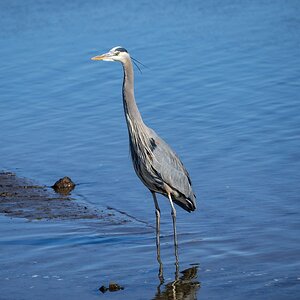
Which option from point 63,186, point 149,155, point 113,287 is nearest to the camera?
point 113,287

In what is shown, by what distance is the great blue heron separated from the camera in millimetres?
8359

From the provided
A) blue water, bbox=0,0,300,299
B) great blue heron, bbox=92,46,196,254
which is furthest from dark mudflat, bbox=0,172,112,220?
great blue heron, bbox=92,46,196,254

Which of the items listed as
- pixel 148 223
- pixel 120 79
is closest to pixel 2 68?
pixel 120 79

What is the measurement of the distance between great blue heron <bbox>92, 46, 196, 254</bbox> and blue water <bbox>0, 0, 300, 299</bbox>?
0.48 metres

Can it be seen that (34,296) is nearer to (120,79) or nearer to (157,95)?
(157,95)

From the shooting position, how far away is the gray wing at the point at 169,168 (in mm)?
8477

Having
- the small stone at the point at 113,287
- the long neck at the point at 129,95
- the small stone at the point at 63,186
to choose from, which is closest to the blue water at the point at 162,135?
the small stone at the point at 113,287

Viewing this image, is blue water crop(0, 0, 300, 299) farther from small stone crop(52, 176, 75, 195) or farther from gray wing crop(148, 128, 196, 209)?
gray wing crop(148, 128, 196, 209)

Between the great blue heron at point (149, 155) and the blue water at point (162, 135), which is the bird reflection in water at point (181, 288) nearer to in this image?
the blue water at point (162, 135)

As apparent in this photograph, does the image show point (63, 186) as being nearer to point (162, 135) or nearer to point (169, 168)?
point (169, 168)

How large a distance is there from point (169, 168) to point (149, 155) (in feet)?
0.81

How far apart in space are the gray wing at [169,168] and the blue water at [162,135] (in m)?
0.47

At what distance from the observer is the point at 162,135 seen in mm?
12266

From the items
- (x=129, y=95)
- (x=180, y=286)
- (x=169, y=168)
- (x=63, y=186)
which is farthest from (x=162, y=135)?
(x=180, y=286)
